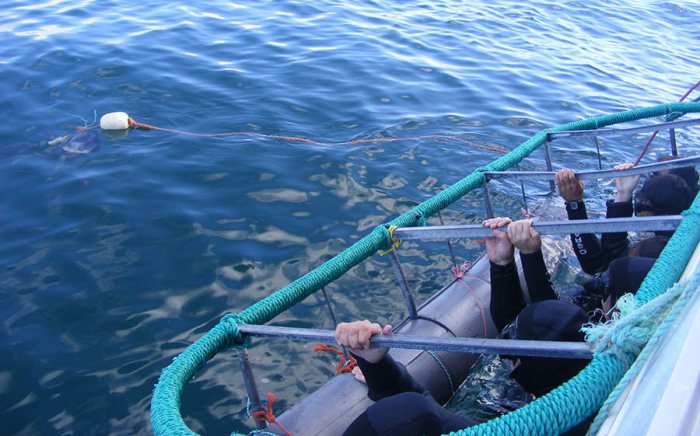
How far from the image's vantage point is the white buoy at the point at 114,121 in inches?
262

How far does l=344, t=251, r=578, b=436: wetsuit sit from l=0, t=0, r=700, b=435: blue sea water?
4.54 feet

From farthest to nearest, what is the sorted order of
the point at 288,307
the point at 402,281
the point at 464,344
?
1. the point at 402,281
2. the point at 288,307
3. the point at 464,344

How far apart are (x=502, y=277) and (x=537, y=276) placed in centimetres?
20

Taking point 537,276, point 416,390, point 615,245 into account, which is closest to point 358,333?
point 416,390

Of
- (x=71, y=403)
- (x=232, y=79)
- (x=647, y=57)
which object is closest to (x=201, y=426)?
(x=71, y=403)

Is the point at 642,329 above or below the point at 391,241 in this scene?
above

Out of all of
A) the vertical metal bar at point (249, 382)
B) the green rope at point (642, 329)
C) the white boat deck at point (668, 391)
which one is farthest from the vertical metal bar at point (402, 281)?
the white boat deck at point (668, 391)

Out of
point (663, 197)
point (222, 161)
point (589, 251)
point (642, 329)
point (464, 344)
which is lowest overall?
point (222, 161)

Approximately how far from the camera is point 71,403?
3.51 metres

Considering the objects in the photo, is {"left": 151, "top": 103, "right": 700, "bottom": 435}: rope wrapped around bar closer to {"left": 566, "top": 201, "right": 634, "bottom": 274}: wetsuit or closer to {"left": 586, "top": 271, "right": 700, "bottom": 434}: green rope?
{"left": 586, "top": 271, "right": 700, "bottom": 434}: green rope

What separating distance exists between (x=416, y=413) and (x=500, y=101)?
303 inches

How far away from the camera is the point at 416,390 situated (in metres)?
2.60

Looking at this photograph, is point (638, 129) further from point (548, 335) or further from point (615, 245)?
point (548, 335)

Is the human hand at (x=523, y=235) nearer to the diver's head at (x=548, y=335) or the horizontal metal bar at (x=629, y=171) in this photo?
the diver's head at (x=548, y=335)
